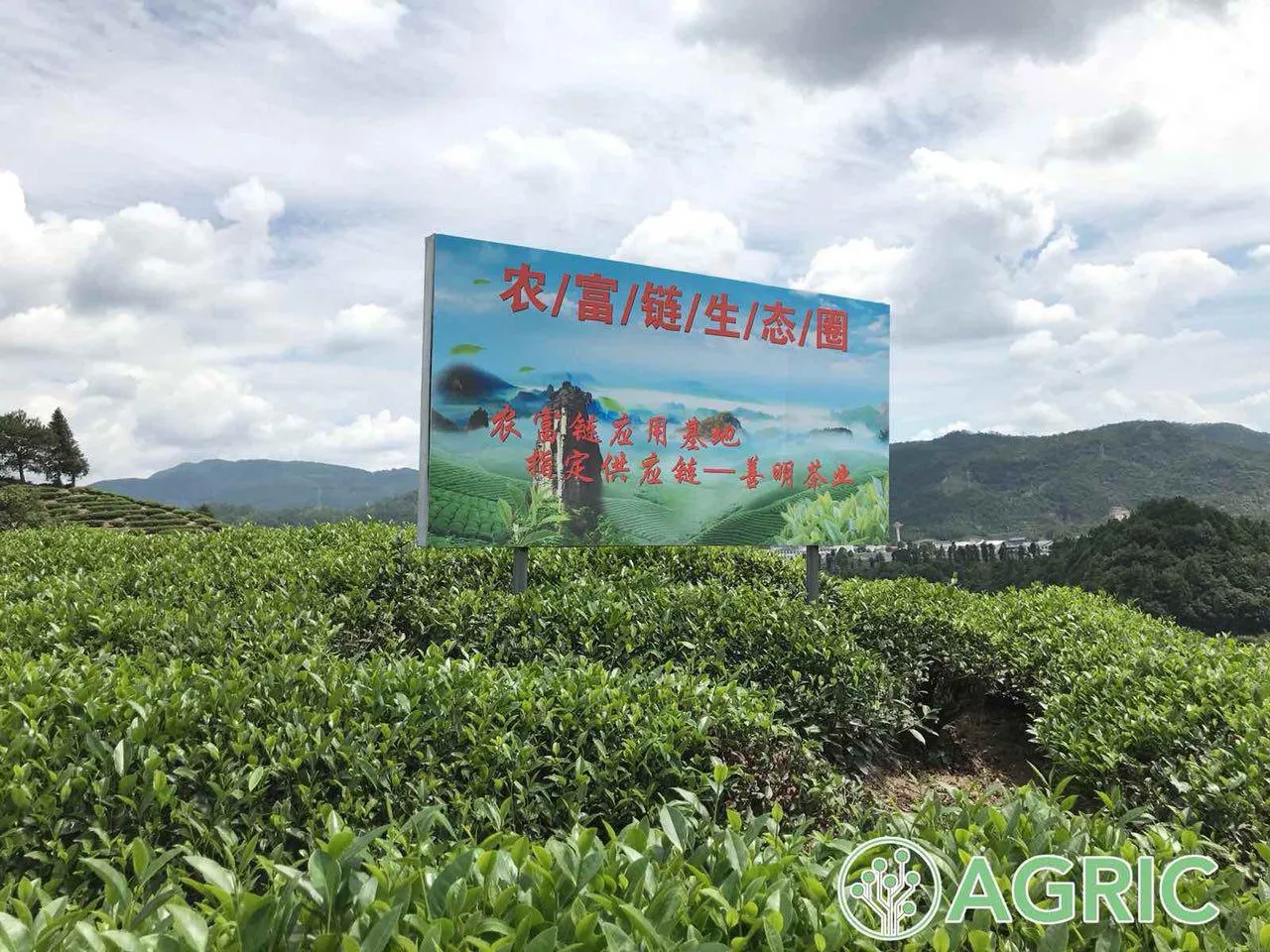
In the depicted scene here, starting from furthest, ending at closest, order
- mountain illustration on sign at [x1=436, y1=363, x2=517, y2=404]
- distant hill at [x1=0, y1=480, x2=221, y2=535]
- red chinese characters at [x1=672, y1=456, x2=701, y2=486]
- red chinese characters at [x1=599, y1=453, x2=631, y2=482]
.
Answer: distant hill at [x1=0, y1=480, x2=221, y2=535]
red chinese characters at [x1=672, y1=456, x2=701, y2=486]
red chinese characters at [x1=599, y1=453, x2=631, y2=482]
mountain illustration on sign at [x1=436, y1=363, x2=517, y2=404]

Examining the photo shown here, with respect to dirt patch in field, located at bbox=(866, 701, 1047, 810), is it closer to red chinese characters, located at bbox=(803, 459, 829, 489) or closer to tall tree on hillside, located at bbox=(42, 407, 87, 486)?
red chinese characters, located at bbox=(803, 459, 829, 489)

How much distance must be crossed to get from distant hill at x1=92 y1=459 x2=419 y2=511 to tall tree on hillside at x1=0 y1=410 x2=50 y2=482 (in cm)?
10032

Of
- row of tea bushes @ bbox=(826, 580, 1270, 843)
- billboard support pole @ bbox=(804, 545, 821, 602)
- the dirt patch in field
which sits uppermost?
billboard support pole @ bbox=(804, 545, 821, 602)

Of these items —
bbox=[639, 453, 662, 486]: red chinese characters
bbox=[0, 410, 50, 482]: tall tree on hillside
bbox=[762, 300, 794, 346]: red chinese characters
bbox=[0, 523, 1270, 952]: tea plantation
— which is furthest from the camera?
bbox=[0, 410, 50, 482]: tall tree on hillside

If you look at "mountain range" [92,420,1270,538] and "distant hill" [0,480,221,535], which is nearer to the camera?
"distant hill" [0,480,221,535]

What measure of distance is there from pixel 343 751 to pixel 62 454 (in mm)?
55586

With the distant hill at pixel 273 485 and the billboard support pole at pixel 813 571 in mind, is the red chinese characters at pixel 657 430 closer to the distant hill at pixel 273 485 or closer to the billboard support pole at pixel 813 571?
the billboard support pole at pixel 813 571

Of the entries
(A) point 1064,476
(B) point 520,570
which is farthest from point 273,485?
(B) point 520,570

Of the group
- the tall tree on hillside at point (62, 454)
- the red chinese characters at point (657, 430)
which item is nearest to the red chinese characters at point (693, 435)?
the red chinese characters at point (657, 430)

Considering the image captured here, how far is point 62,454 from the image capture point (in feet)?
159

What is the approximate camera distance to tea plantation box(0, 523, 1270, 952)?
75.4 inches

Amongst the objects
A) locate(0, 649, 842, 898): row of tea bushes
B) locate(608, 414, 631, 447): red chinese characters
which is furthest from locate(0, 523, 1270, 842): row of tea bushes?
locate(608, 414, 631, 447): red chinese characters

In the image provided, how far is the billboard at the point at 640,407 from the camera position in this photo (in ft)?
18.1

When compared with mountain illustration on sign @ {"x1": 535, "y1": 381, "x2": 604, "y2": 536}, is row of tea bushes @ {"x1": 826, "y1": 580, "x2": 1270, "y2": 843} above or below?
below
